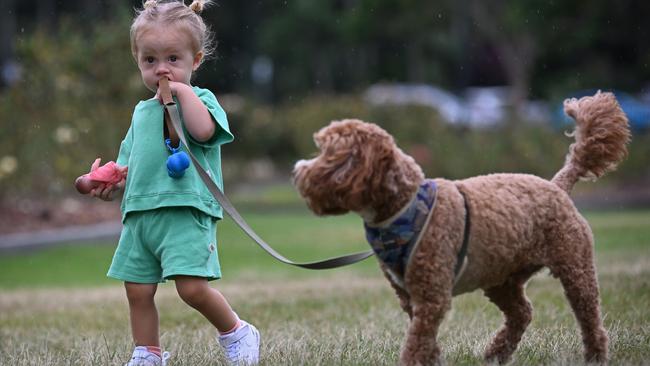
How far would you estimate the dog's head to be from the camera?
360 centimetres

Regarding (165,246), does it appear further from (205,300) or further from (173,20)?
(173,20)

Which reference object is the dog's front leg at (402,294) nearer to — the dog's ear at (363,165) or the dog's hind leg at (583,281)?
the dog's ear at (363,165)

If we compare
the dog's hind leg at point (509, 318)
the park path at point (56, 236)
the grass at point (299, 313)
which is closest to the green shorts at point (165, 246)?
the grass at point (299, 313)

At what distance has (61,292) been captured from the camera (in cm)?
889

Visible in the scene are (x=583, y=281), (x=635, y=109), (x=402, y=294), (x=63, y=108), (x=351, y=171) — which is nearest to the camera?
(x=351, y=171)

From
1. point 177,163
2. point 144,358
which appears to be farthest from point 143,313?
point 177,163

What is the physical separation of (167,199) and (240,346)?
0.78m

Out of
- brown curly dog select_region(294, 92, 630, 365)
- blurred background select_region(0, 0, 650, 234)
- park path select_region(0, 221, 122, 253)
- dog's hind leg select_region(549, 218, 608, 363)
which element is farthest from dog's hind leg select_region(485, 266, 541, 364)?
park path select_region(0, 221, 122, 253)

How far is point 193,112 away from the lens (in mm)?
4281

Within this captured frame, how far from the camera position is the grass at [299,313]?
15.6 ft

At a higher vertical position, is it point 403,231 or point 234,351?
point 403,231

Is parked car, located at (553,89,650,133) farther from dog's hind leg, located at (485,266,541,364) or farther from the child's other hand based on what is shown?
the child's other hand

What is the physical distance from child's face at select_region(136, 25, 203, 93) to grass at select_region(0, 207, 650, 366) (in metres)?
1.34

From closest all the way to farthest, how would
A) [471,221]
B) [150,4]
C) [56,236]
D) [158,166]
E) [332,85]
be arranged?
1. [471,221]
2. [158,166]
3. [150,4]
4. [56,236]
5. [332,85]
